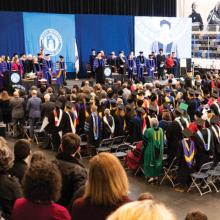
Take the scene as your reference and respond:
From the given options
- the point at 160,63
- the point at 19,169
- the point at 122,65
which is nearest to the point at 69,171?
the point at 19,169

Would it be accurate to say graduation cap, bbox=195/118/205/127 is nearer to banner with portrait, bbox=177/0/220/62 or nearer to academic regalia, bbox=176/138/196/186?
academic regalia, bbox=176/138/196/186

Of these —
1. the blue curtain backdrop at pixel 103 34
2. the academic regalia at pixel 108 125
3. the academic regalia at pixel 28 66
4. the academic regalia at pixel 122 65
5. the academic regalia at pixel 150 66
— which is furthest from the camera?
the blue curtain backdrop at pixel 103 34

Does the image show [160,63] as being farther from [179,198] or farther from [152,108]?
[179,198]

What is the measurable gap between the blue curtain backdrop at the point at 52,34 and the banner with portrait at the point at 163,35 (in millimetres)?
4200

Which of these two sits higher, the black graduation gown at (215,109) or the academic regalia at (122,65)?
the academic regalia at (122,65)

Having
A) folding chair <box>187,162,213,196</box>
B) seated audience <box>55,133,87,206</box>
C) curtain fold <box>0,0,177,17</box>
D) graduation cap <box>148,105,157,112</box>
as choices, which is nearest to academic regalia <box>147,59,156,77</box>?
curtain fold <box>0,0,177,17</box>

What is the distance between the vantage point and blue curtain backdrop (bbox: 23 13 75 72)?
2031 cm

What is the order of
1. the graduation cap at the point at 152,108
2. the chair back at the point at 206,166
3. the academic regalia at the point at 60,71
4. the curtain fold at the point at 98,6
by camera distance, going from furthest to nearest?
1. the curtain fold at the point at 98,6
2. the academic regalia at the point at 60,71
3. the graduation cap at the point at 152,108
4. the chair back at the point at 206,166

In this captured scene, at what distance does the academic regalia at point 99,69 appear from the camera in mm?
19000

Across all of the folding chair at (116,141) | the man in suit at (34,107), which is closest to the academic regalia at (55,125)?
the man in suit at (34,107)

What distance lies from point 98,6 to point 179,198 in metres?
19.3

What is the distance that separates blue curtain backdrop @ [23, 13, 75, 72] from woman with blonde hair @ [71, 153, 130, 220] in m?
18.3

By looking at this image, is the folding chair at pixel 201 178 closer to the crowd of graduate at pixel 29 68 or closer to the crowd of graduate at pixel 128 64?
the crowd of graduate at pixel 29 68

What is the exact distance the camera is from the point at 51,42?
68.8ft
